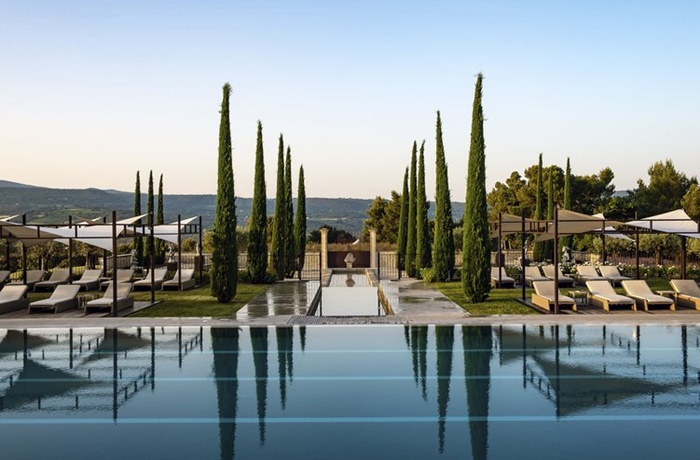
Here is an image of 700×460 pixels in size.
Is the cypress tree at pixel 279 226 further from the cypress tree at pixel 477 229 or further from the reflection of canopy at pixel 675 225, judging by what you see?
the reflection of canopy at pixel 675 225

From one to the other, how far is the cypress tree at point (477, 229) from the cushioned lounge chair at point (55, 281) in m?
14.7

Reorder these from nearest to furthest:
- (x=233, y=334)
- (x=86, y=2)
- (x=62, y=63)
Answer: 1. (x=233, y=334)
2. (x=86, y=2)
3. (x=62, y=63)

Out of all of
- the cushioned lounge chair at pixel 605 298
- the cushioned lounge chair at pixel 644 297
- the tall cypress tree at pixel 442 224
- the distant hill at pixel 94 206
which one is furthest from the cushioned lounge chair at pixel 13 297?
the distant hill at pixel 94 206

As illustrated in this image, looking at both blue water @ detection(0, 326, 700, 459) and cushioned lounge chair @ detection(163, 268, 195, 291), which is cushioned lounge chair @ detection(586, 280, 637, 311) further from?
cushioned lounge chair @ detection(163, 268, 195, 291)

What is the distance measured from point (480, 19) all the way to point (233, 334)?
46.7 ft

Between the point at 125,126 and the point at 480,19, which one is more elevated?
the point at 480,19

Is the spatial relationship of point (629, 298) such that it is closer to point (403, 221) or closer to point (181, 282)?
point (181, 282)

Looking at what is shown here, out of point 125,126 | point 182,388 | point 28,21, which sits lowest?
point 182,388

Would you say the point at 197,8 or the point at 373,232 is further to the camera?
the point at 373,232

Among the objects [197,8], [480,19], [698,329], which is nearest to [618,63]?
[480,19]

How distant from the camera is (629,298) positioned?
16.5 m

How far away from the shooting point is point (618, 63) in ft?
77.6

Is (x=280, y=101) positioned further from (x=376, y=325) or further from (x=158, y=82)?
(x=376, y=325)

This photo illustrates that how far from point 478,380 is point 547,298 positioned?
753cm
